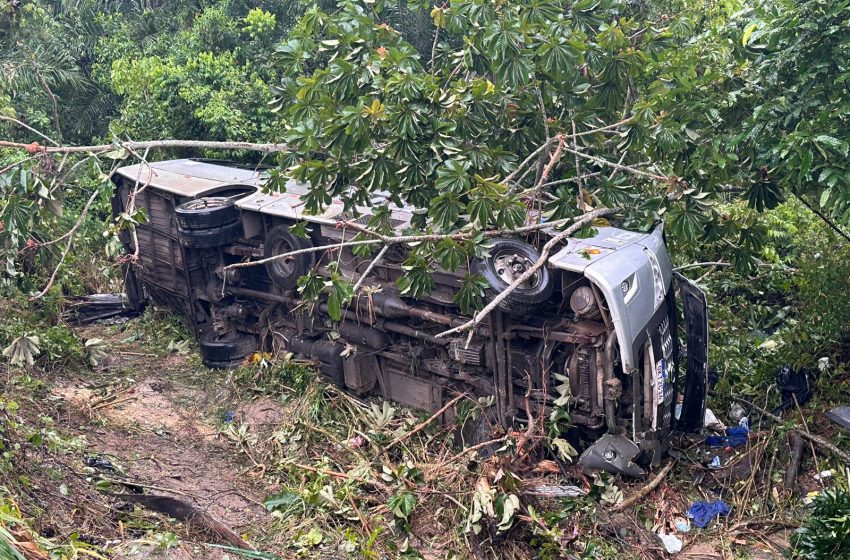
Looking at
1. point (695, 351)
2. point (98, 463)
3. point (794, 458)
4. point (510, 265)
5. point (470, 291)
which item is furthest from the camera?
point (695, 351)

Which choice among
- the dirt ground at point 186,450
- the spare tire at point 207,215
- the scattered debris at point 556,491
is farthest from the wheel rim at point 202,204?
the scattered debris at point 556,491

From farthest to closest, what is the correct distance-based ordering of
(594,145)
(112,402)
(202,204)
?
(202,204) → (112,402) → (594,145)

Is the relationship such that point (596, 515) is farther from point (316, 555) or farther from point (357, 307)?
point (357, 307)

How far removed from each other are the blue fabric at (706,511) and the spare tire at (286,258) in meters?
Result: 3.68

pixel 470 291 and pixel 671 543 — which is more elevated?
pixel 470 291

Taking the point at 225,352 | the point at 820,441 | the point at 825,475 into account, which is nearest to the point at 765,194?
the point at 820,441

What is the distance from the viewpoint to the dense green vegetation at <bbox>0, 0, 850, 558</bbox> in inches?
210

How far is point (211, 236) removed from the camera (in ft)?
25.0

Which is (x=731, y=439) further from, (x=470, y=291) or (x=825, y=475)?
(x=470, y=291)

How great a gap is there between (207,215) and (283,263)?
90cm

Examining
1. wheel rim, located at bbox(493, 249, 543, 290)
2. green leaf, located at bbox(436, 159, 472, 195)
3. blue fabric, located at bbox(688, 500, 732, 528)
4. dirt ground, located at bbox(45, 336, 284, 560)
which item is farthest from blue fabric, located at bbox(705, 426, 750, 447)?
dirt ground, located at bbox(45, 336, 284, 560)

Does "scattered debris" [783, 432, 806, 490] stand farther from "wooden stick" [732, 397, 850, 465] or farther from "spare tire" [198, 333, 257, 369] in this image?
"spare tire" [198, 333, 257, 369]

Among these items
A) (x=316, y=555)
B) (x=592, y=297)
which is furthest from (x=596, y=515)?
(x=316, y=555)

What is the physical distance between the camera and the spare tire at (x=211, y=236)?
25.0 ft
